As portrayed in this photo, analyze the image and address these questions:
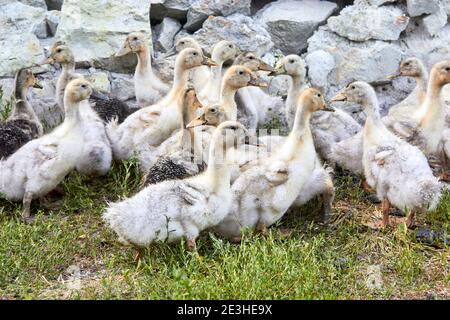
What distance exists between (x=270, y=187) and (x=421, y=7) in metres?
3.72

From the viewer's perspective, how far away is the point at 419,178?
666 cm

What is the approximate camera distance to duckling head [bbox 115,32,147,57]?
349 inches

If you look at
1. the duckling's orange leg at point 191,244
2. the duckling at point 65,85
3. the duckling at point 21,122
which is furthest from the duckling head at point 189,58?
the duckling's orange leg at point 191,244

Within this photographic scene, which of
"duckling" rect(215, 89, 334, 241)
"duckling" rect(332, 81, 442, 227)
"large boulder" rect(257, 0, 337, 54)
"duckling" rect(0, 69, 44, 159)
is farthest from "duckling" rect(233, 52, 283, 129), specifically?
"duckling" rect(0, 69, 44, 159)

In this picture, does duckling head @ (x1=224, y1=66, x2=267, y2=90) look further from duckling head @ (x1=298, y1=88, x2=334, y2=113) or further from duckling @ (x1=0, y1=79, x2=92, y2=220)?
duckling @ (x1=0, y1=79, x2=92, y2=220)

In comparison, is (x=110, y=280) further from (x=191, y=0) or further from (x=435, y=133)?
(x=191, y=0)

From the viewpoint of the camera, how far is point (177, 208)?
6.14 metres

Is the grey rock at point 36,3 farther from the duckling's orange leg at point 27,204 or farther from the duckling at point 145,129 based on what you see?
the duckling's orange leg at point 27,204

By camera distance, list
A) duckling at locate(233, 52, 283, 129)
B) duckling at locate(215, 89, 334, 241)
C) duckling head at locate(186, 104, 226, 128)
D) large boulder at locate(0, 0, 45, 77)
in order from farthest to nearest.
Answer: large boulder at locate(0, 0, 45, 77) < duckling at locate(233, 52, 283, 129) < duckling head at locate(186, 104, 226, 128) < duckling at locate(215, 89, 334, 241)

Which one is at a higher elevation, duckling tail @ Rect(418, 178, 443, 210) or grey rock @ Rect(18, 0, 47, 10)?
duckling tail @ Rect(418, 178, 443, 210)

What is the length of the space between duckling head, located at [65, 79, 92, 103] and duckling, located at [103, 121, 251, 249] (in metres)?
1.58

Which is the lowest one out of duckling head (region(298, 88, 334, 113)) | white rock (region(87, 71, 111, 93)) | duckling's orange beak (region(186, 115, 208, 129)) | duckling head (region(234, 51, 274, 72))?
white rock (region(87, 71, 111, 93))

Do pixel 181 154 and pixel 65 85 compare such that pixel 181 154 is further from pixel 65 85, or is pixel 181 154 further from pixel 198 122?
pixel 65 85

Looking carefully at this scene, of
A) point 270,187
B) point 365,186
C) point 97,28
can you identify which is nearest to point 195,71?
point 97,28
